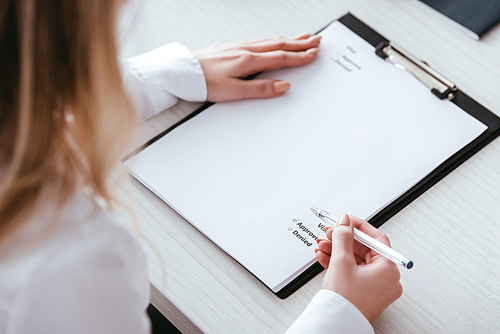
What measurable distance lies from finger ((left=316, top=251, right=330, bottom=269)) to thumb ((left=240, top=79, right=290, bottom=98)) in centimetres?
28

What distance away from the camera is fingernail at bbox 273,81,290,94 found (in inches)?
28.5

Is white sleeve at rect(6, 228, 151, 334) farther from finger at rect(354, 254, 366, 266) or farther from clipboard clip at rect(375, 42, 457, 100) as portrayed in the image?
clipboard clip at rect(375, 42, 457, 100)

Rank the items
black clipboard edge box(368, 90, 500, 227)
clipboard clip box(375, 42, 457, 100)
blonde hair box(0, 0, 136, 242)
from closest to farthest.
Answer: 1. blonde hair box(0, 0, 136, 242)
2. black clipboard edge box(368, 90, 500, 227)
3. clipboard clip box(375, 42, 457, 100)

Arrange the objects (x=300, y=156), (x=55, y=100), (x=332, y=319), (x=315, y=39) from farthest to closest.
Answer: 1. (x=315, y=39)
2. (x=300, y=156)
3. (x=332, y=319)
4. (x=55, y=100)

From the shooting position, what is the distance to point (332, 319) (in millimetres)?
508

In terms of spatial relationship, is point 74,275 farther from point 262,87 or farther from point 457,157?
point 457,157

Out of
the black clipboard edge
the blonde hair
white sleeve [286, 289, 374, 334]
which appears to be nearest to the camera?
the blonde hair

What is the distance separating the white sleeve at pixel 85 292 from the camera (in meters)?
0.38

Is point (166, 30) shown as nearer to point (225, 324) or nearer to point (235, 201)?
point (235, 201)

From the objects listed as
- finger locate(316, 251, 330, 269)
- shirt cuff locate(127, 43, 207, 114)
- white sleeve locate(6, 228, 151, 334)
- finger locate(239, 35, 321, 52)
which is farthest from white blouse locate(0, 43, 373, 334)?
finger locate(239, 35, 321, 52)

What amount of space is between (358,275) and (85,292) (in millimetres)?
297

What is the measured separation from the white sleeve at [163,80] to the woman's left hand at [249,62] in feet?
0.06

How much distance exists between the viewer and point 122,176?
61 centimetres

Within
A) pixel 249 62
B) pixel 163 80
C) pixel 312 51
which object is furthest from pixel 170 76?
pixel 312 51
